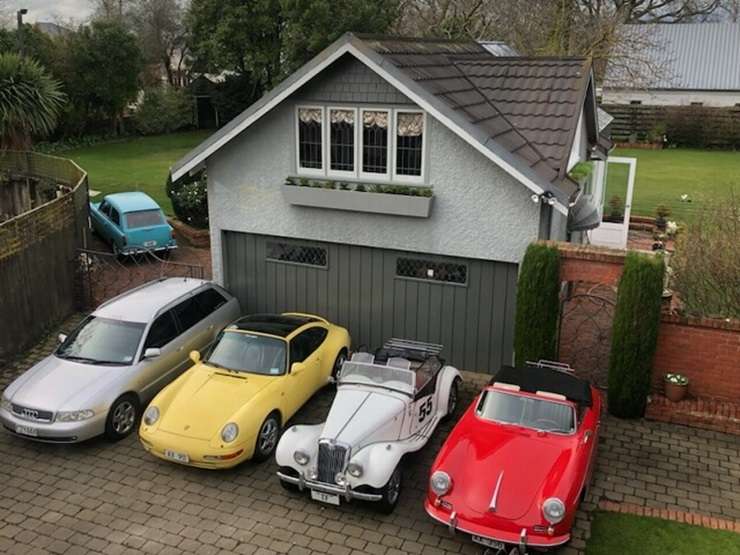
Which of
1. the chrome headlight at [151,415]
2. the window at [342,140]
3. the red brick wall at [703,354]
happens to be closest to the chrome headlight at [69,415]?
the chrome headlight at [151,415]

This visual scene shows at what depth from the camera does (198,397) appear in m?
10.4

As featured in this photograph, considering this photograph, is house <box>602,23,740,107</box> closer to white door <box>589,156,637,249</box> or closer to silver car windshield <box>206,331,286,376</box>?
white door <box>589,156,637,249</box>

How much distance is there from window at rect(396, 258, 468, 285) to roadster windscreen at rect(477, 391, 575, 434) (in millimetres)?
3448

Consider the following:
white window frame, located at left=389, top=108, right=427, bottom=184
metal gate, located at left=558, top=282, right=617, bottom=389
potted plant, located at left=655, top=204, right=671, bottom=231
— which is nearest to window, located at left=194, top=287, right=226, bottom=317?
white window frame, located at left=389, top=108, right=427, bottom=184

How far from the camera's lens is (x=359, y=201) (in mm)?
12828

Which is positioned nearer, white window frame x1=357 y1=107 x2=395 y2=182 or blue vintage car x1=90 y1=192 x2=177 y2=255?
white window frame x1=357 y1=107 x2=395 y2=182

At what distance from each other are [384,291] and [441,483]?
557 cm

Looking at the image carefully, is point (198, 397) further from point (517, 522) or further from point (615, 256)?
point (615, 256)

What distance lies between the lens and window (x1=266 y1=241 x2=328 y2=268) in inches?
550

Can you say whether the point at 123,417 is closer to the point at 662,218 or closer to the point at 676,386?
the point at 676,386

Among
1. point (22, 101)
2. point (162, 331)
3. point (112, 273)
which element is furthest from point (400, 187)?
point (22, 101)

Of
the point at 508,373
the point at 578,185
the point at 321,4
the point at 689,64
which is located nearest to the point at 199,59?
the point at 321,4

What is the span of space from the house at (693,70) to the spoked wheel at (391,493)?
1464 inches

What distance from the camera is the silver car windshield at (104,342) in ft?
37.4
